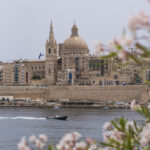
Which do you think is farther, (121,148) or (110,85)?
(110,85)

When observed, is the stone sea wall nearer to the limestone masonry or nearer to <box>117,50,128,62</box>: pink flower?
the limestone masonry

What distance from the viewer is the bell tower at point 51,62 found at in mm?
95938

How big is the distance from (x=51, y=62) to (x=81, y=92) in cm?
1325

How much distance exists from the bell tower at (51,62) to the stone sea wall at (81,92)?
22.0 ft

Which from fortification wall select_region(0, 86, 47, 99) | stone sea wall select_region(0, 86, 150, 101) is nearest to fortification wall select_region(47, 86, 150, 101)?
stone sea wall select_region(0, 86, 150, 101)

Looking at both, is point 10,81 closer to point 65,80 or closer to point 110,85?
point 65,80

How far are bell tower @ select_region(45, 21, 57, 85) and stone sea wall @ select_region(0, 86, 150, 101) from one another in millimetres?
6705

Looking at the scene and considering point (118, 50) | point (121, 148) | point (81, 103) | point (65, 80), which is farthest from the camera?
point (65, 80)

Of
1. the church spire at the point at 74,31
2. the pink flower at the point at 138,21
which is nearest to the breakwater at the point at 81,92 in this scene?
the church spire at the point at 74,31

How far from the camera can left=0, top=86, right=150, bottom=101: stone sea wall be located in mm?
82562

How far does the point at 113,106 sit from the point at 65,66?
20.2 metres

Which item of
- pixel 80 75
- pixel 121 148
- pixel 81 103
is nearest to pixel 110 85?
pixel 81 103

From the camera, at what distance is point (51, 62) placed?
318 ft

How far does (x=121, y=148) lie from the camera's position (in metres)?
6.88
